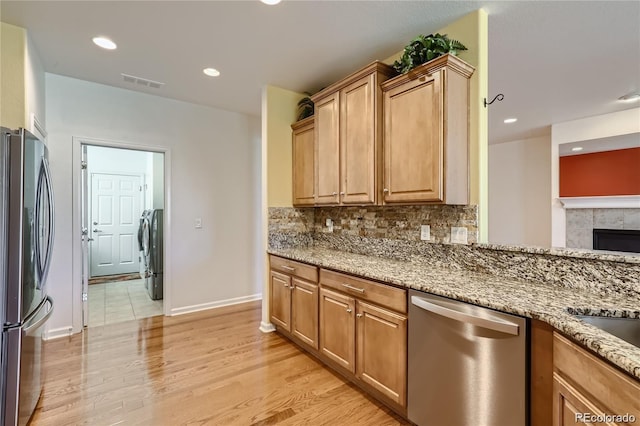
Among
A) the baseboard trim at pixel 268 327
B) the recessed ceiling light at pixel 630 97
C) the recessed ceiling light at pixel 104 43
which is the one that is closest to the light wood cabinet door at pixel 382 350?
the baseboard trim at pixel 268 327

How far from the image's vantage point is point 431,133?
6.56 ft

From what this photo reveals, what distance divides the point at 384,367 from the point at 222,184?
307 cm

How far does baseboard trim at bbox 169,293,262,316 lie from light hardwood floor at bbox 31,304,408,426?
0.52 meters

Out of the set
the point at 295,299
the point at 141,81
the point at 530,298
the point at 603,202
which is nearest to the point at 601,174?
the point at 603,202

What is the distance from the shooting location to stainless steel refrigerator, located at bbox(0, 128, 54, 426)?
1.56 m

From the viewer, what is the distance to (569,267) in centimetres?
162

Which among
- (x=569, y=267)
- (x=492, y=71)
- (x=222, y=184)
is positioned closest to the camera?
(x=569, y=267)

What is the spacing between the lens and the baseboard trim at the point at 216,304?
12.2 feet

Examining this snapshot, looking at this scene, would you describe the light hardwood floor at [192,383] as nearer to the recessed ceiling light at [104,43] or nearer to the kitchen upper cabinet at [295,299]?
the kitchen upper cabinet at [295,299]

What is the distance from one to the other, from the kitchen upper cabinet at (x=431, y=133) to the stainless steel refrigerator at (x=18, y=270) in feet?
7.33

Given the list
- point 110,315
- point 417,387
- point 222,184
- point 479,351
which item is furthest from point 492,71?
point 110,315

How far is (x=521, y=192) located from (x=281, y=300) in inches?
195

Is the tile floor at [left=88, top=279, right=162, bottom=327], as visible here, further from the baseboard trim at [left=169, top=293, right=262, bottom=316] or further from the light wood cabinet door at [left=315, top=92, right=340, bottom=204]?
the light wood cabinet door at [left=315, top=92, right=340, bottom=204]

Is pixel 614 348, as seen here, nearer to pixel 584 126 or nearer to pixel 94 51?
pixel 94 51
